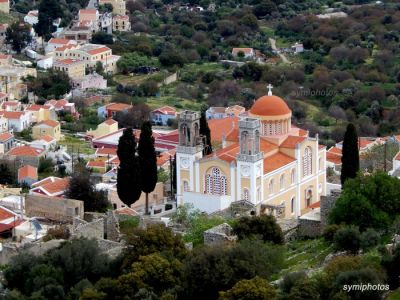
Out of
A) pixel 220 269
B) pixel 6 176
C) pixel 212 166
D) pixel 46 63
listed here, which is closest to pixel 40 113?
pixel 6 176

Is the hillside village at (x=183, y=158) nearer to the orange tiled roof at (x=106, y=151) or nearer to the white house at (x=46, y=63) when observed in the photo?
the white house at (x=46, y=63)

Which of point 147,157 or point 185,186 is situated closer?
point 185,186

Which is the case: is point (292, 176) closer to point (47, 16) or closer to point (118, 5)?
point (47, 16)

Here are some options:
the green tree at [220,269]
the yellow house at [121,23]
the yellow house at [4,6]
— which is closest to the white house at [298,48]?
the yellow house at [121,23]

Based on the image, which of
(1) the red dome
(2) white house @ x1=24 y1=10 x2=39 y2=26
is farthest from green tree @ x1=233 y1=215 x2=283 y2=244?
(2) white house @ x1=24 y1=10 x2=39 y2=26

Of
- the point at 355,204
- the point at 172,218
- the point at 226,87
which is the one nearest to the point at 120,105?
the point at 226,87
